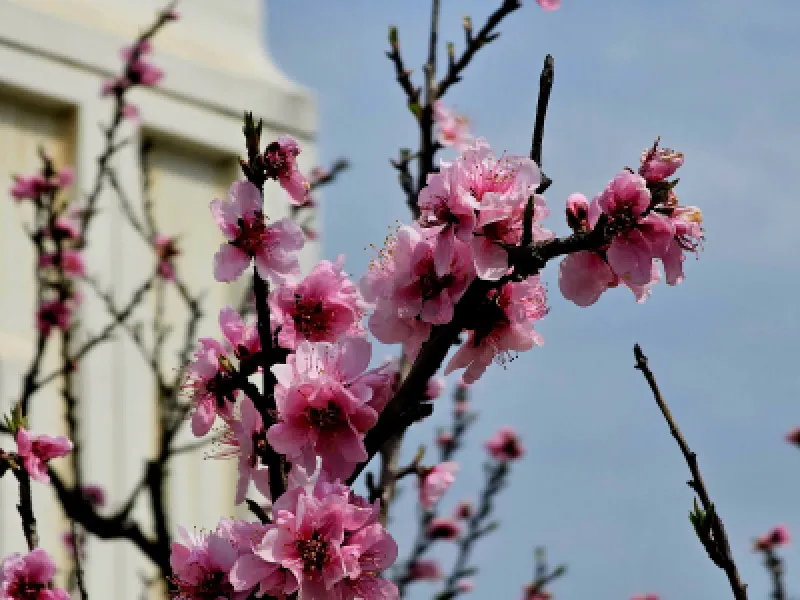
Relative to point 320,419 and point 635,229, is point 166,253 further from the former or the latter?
point 635,229

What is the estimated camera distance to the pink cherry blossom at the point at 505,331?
1.68 meters

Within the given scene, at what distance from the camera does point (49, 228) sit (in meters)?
4.94

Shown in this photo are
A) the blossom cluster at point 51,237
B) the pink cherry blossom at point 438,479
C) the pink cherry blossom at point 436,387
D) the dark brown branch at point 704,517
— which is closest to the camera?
the dark brown branch at point 704,517

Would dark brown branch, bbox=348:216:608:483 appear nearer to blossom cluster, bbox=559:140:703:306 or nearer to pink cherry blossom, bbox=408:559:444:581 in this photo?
blossom cluster, bbox=559:140:703:306

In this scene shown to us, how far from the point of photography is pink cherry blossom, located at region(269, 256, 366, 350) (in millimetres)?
1804

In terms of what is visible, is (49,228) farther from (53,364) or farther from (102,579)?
(102,579)

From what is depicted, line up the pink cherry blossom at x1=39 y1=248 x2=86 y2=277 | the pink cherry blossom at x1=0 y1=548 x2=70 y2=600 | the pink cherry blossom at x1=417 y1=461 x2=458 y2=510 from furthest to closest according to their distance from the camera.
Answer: the pink cherry blossom at x1=39 y1=248 x2=86 y2=277 → the pink cherry blossom at x1=417 y1=461 x2=458 y2=510 → the pink cherry blossom at x1=0 y1=548 x2=70 y2=600

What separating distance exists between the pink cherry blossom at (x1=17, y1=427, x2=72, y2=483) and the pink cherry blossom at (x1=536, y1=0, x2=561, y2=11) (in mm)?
2166

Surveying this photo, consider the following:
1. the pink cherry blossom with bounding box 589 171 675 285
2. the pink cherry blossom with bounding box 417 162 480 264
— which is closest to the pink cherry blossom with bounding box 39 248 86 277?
the pink cherry blossom with bounding box 417 162 480 264

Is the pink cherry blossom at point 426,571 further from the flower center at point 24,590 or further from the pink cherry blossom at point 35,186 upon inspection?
the flower center at point 24,590

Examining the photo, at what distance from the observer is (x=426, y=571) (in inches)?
219

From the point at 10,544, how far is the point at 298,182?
16.6 ft

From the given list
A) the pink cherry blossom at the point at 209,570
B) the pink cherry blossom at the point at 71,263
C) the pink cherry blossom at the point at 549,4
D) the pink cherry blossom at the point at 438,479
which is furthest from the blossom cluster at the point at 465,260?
the pink cherry blossom at the point at 71,263

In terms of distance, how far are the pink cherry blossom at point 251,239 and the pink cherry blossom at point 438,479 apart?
98 cm
